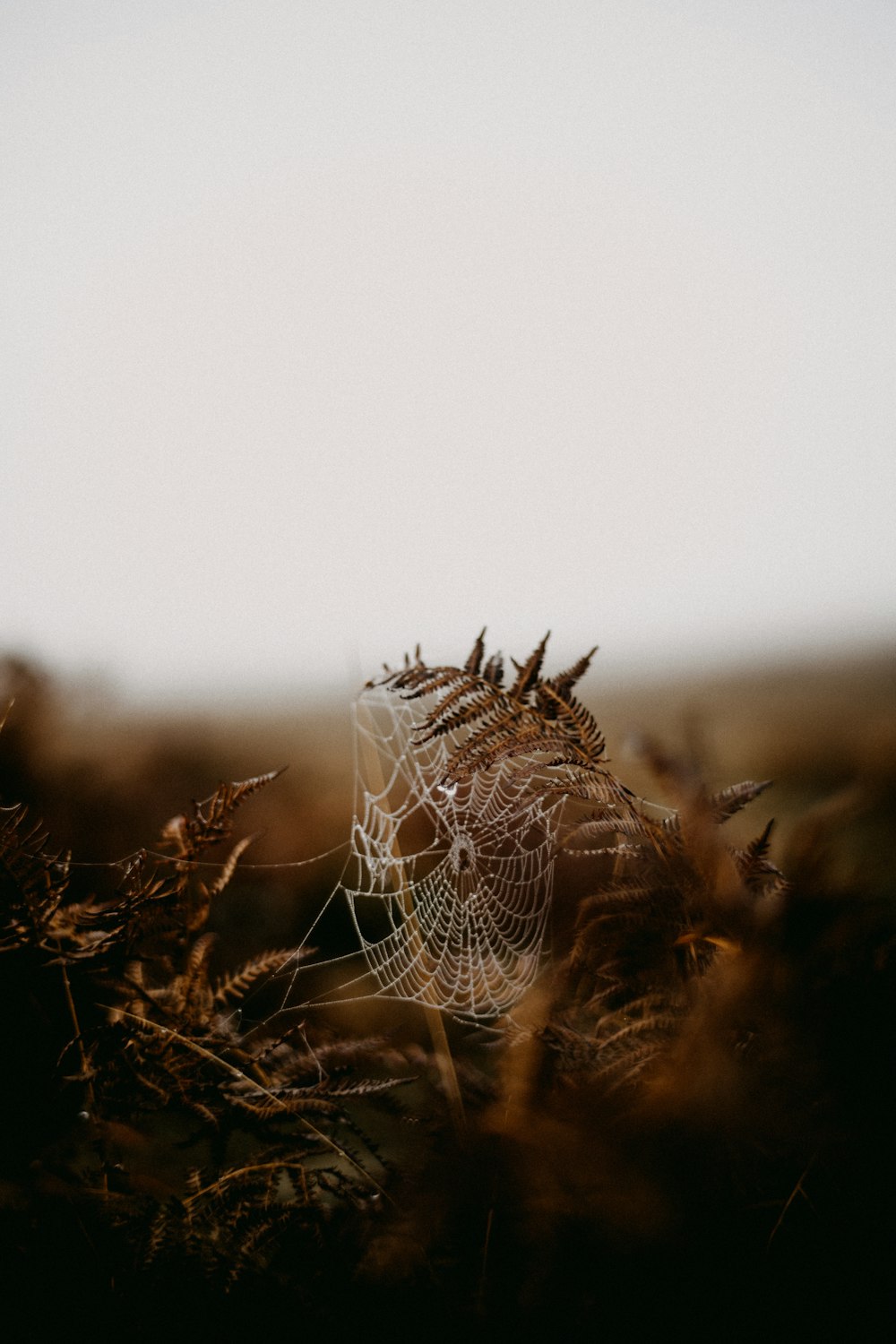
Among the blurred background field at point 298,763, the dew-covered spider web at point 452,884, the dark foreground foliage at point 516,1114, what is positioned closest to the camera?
the dark foreground foliage at point 516,1114

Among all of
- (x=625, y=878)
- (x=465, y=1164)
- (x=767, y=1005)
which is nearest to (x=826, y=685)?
(x=625, y=878)

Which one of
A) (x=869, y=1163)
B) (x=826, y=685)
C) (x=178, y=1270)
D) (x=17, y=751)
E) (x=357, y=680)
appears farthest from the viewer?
(x=826, y=685)

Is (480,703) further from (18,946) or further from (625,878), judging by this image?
(18,946)

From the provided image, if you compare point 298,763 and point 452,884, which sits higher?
point 298,763

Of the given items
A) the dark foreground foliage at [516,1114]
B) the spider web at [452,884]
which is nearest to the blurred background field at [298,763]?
the dark foreground foliage at [516,1114]

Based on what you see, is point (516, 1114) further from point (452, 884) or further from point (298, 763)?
point (298, 763)

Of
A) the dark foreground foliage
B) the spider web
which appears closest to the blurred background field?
the dark foreground foliage

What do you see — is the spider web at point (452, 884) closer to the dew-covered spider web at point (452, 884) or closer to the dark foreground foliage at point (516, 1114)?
the dew-covered spider web at point (452, 884)

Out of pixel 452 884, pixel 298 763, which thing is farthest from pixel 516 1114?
pixel 298 763
